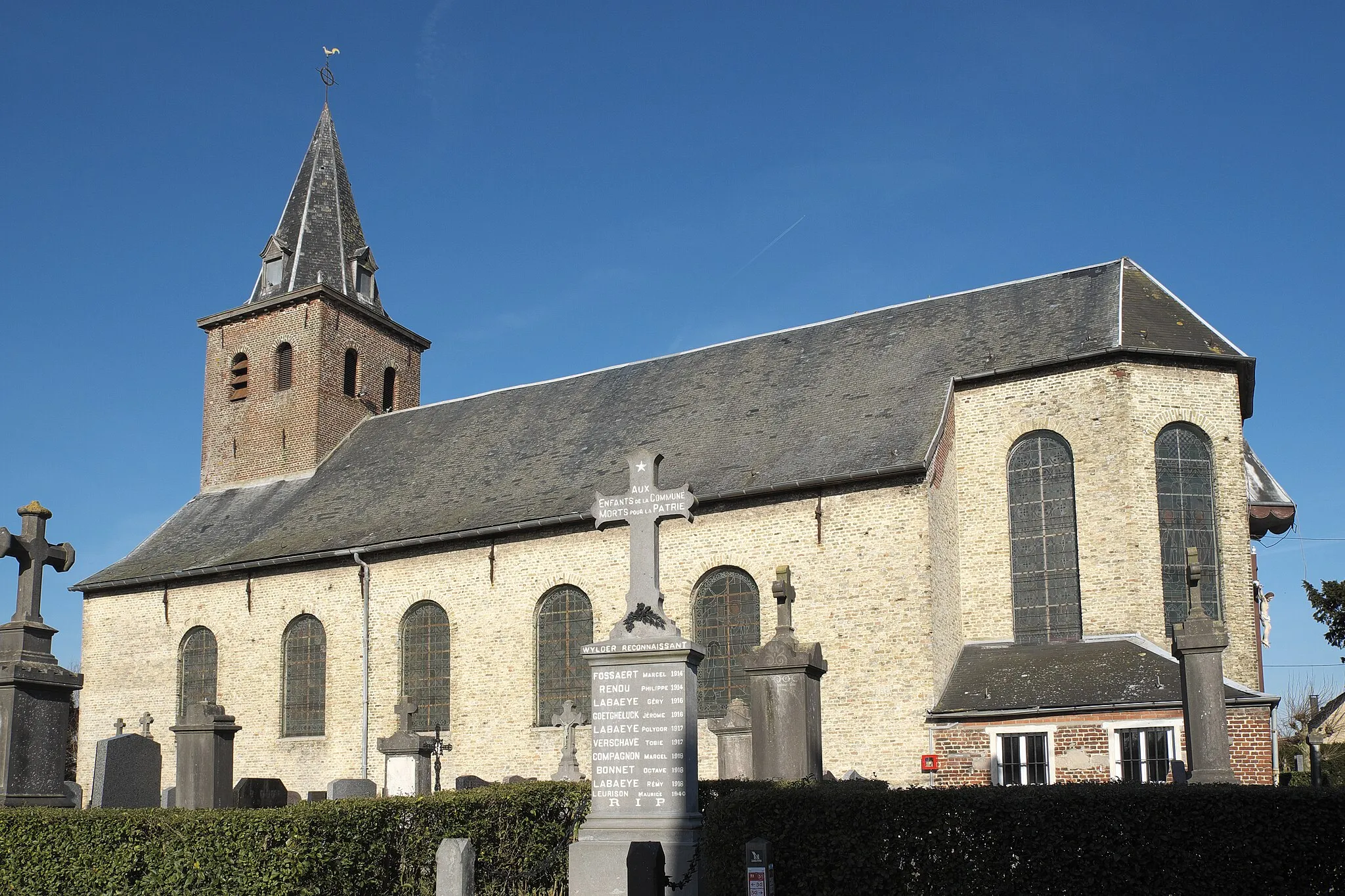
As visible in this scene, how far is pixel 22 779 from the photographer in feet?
35.3

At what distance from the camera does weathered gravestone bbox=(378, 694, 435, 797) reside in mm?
18219

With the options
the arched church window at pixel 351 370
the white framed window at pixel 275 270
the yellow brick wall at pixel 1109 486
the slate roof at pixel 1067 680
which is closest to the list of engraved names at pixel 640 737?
the slate roof at pixel 1067 680

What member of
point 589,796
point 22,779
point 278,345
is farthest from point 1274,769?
point 278,345

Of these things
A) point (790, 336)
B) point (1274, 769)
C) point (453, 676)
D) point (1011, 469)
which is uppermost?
point (790, 336)

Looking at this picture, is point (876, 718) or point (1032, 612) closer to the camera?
point (876, 718)

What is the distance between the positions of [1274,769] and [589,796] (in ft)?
32.4

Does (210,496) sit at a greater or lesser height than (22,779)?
greater

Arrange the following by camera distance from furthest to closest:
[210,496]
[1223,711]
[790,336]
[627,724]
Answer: [210,496] < [790,336] < [1223,711] < [627,724]

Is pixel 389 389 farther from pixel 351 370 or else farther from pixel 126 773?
pixel 126 773

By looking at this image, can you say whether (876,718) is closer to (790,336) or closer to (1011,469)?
(1011,469)

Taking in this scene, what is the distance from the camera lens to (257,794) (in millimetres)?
16203

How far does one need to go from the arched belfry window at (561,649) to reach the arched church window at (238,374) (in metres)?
12.6

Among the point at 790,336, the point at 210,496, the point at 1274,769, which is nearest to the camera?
the point at 1274,769

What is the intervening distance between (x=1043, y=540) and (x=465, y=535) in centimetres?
964
